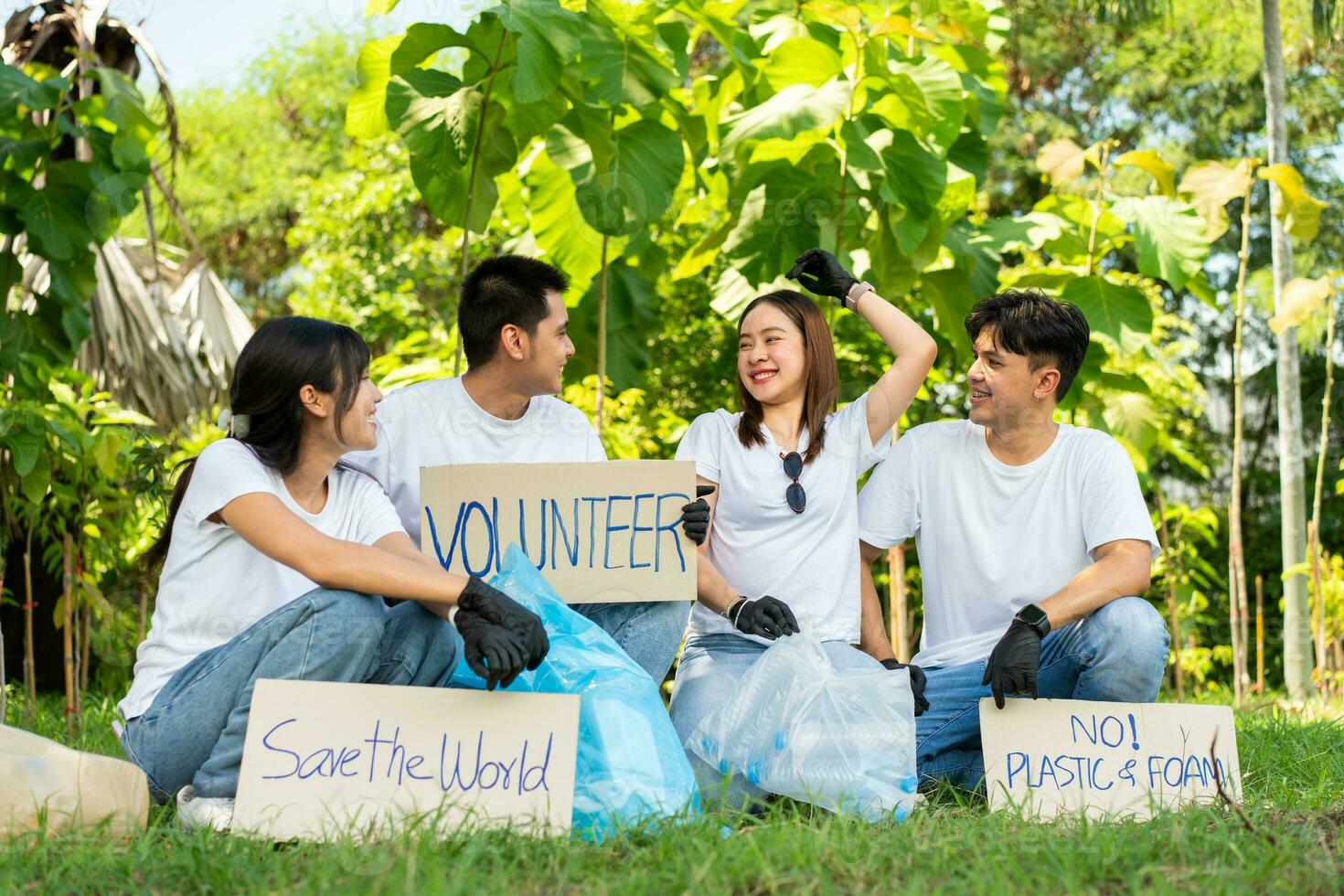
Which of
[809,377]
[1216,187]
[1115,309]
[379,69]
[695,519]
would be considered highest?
[379,69]

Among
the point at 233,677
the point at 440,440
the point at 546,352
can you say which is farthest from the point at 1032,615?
the point at 233,677

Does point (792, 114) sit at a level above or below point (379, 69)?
below

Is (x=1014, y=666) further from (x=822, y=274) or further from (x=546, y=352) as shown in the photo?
(x=546, y=352)

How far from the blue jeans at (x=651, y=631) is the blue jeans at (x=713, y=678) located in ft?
0.18

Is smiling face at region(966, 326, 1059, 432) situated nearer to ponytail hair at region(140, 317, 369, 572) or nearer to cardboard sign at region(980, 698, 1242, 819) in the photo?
cardboard sign at region(980, 698, 1242, 819)

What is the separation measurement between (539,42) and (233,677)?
178 cm

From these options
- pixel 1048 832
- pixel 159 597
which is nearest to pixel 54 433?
pixel 159 597

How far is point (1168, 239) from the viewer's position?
4.54m

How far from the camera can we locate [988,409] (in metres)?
2.99

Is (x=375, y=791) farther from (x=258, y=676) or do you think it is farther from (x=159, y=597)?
(x=159, y=597)

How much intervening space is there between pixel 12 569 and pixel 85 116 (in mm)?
2759

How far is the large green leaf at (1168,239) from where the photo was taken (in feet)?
14.9

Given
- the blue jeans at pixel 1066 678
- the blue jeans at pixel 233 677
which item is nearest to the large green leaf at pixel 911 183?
the blue jeans at pixel 1066 678

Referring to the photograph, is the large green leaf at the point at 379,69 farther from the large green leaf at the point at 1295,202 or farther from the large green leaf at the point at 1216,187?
the large green leaf at the point at 1295,202
